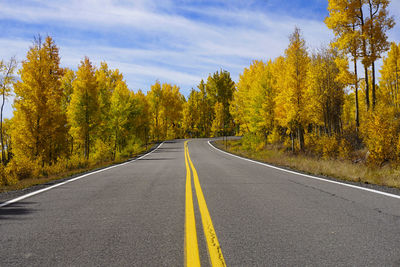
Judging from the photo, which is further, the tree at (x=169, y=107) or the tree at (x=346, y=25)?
the tree at (x=169, y=107)

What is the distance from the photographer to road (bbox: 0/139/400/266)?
8.30ft

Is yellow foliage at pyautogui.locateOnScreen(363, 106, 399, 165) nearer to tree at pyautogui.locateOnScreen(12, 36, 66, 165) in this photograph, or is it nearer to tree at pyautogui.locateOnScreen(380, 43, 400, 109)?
tree at pyautogui.locateOnScreen(12, 36, 66, 165)

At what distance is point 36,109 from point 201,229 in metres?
21.5

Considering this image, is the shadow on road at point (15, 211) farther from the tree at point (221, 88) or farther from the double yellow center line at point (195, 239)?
the tree at point (221, 88)

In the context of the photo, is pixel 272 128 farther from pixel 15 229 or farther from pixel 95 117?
pixel 15 229

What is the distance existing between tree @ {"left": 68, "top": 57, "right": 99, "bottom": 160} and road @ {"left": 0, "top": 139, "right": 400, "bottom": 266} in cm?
2287

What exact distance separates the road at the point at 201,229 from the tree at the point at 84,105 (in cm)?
2287

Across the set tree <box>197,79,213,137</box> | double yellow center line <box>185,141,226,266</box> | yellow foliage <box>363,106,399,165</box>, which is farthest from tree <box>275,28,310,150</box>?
tree <box>197,79,213,137</box>

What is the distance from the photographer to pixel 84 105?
26.9m

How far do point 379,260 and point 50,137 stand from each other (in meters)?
23.8

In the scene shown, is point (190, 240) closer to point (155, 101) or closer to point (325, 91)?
point (325, 91)

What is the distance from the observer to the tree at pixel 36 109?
2023 centimetres

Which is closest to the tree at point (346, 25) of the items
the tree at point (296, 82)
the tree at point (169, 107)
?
the tree at point (296, 82)

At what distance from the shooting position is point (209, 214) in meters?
A: 4.09
